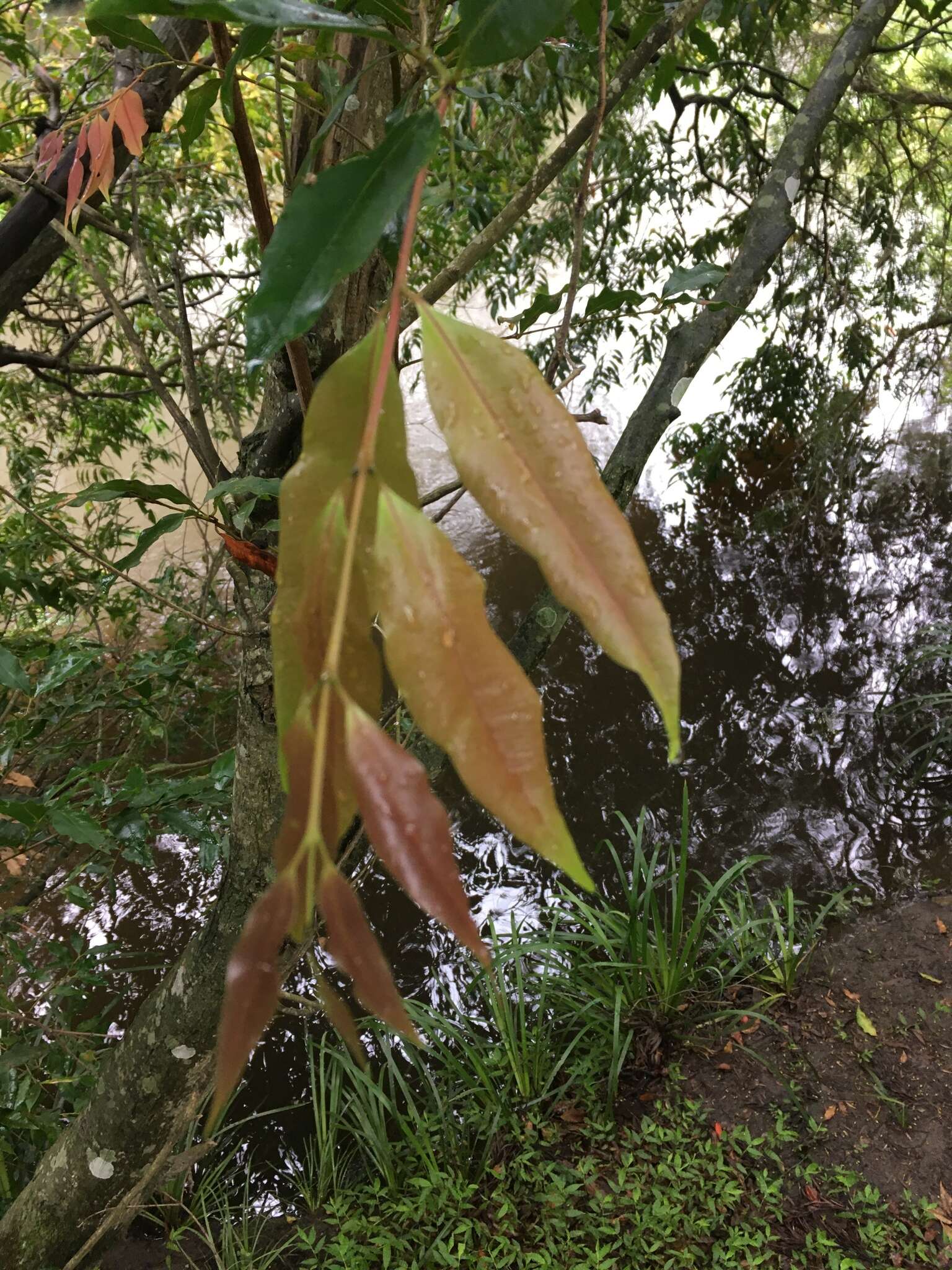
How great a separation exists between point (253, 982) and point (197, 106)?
1.95 feet

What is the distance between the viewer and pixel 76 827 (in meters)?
0.87

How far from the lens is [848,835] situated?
263cm

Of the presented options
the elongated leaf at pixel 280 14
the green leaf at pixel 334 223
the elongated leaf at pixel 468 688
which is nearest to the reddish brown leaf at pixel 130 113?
the elongated leaf at pixel 280 14

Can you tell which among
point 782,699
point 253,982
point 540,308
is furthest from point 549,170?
point 782,699

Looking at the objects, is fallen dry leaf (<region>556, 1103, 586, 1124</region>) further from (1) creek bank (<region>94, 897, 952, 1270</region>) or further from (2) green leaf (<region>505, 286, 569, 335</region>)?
(2) green leaf (<region>505, 286, 569, 335</region>)

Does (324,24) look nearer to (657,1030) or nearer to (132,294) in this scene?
(657,1030)

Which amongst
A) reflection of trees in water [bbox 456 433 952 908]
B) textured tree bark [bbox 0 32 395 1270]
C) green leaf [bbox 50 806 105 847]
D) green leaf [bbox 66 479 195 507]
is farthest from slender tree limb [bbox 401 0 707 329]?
reflection of trees in water [bbox 456 433 952 908]

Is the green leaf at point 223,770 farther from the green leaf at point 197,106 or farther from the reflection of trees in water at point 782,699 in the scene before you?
the reflection of trees in water at point 782,699

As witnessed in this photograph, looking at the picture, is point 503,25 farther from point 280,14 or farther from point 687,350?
point 687,350

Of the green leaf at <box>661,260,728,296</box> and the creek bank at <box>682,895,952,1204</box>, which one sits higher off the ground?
the green leaf at <box>661,260,728,296</box>

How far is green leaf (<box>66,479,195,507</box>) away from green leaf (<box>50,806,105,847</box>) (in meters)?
0.38

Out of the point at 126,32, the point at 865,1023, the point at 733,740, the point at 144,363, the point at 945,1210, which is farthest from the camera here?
the point at 733,740

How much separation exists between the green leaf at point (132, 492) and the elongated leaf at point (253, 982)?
1.60 ft

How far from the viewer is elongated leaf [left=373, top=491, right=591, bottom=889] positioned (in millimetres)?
184
